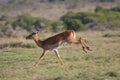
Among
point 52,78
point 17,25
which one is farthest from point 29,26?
point 52,78

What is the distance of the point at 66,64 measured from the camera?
41.7 ft

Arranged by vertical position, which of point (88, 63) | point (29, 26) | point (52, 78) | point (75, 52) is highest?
point (52, 78)

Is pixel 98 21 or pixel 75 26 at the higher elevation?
pixel 75 26

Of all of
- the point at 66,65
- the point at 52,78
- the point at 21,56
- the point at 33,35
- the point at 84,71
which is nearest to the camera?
the point at 52,78

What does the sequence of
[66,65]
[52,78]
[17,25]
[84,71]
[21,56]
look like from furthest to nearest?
1. [17,25]
2. [21,56]
3. [66,65]
4. [84,71]
5. [52,78]

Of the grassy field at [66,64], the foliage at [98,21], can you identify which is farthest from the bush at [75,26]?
the grassy field at [66,64]

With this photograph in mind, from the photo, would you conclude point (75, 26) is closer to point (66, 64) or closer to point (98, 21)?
point (98, 21)

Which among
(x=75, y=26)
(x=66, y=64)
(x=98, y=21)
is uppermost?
(x=66, y=64)

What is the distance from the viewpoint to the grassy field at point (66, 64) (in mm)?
10625

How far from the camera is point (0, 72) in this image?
11523 mm

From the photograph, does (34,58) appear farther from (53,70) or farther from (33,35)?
(53,70)

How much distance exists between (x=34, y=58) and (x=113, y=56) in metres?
2.89

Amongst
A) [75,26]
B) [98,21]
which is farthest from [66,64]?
[98,21]

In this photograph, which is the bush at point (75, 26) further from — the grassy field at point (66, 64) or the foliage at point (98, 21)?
the grassy field at point (66, 64)
